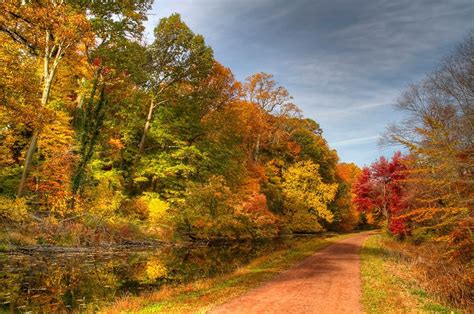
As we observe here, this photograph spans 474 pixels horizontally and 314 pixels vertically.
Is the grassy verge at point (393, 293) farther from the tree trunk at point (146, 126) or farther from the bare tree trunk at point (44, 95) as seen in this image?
the tree trunk at point (146, 126)

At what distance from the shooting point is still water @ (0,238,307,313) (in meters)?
11.0

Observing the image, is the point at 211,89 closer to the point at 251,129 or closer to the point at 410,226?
the point at 251,129

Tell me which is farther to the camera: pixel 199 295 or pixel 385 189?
pixel 385 189

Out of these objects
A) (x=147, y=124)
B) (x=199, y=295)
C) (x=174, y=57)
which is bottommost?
(x=199, y=295)

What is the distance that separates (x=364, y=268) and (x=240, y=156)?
20773 millimetres

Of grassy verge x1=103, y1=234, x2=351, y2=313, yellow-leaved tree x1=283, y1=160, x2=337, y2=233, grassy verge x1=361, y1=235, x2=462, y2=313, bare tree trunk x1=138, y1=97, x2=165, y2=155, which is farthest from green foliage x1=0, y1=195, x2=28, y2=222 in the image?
yellow-leaved tree x1=283, y1=160, x2=337, y2=233

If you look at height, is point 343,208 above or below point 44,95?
below

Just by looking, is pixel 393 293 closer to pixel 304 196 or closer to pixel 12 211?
pixel 12 211

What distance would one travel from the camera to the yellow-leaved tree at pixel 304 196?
4438 cm

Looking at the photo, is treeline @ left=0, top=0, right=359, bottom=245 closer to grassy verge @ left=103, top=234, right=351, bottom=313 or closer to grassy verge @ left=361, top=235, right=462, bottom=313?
grassy verge @ left=103, top=234, right=351, bottom=313

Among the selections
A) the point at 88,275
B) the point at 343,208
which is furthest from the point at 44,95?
the point at 343,208

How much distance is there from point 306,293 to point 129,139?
902 inches

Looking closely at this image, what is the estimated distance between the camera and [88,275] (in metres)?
14.6

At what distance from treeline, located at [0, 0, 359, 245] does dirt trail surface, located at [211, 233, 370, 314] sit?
10423 millimetres
